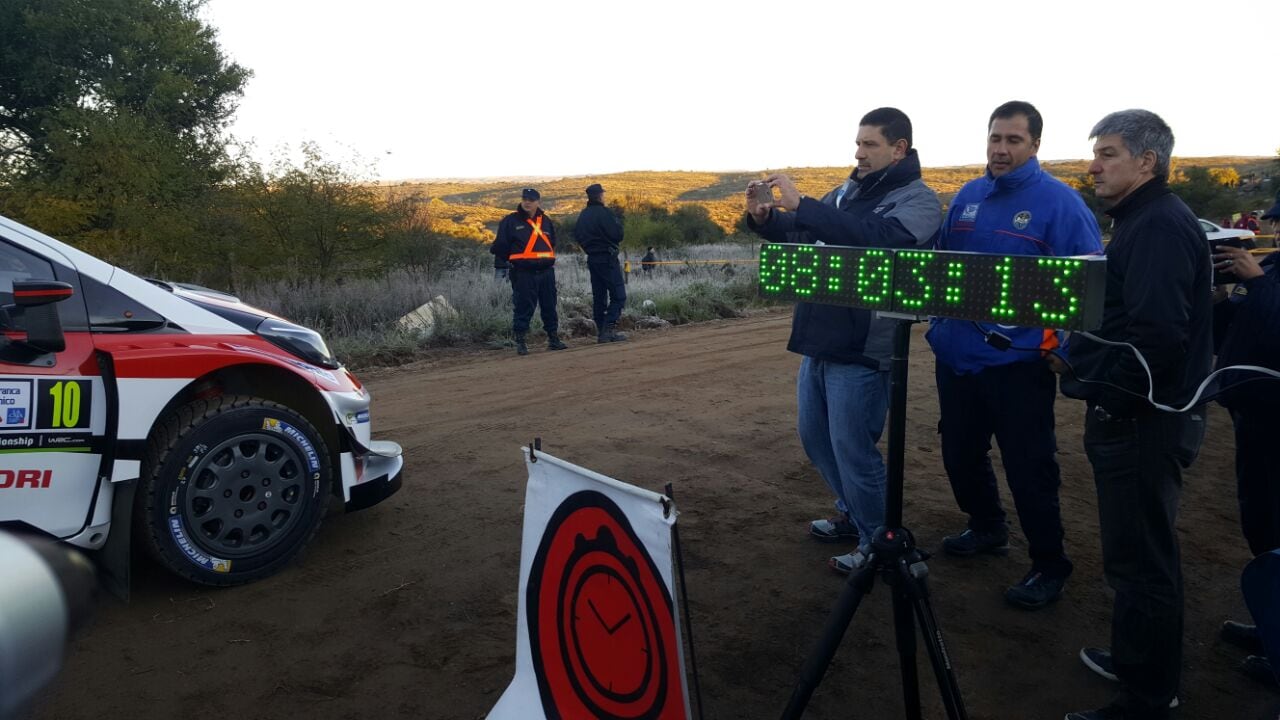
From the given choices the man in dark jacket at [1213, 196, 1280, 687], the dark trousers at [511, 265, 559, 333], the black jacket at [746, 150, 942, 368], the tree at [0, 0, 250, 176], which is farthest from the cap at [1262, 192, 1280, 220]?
the tree at [0, 0, 250, 176]

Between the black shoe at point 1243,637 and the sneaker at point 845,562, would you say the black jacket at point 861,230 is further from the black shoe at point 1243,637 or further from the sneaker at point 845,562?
the black shoe at point 1243,637

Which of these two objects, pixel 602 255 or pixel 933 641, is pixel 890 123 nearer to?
pixel 933 641

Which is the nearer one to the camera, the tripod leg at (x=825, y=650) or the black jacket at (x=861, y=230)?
the tripod leg at (x=825, y=650)

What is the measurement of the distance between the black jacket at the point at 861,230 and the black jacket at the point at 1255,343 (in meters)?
1.30

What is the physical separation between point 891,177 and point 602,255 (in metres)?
8.41

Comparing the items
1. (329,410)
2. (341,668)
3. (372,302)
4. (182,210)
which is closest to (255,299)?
(372,302)

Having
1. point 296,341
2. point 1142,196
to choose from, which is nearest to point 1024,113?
point 1142,196

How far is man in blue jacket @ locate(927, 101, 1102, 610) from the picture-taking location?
145 inches

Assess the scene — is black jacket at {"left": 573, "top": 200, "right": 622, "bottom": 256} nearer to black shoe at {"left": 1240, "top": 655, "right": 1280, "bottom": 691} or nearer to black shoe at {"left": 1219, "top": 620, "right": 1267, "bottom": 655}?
black shoe at {"left": 1219, "top": 620, "right": 1267, "bottom": 655}

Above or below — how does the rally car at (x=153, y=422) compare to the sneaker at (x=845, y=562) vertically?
above

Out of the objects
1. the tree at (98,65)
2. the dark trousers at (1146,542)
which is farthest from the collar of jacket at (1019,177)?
the tree at (98,65)

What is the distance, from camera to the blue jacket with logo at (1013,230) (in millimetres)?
3641

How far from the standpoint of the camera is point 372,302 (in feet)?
41.4

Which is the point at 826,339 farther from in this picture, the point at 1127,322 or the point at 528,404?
the point at 528,404
